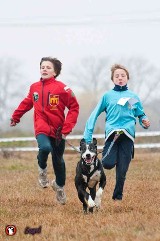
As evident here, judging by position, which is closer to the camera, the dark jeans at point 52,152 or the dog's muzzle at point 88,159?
the dog's muzzle at point 88,159

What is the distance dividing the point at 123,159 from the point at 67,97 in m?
1.22

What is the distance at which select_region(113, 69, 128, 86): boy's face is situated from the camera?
907 cm

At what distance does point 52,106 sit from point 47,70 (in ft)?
1.71

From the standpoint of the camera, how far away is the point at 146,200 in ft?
31.1

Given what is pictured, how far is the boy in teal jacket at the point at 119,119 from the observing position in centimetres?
905

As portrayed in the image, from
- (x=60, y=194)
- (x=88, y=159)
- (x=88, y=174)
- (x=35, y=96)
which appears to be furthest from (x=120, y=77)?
(x=60, y=194)

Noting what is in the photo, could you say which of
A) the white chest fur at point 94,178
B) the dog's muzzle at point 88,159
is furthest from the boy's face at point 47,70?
the white chest fur at point 94,178

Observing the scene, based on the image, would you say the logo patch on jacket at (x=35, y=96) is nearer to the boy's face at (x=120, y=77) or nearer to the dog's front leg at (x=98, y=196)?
the boy's face at (x=120, y=77)

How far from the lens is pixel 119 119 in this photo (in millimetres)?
9070

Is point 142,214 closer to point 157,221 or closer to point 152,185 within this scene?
point 157,221

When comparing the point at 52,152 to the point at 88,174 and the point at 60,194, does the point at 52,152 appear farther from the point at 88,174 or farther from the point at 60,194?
the point at 88,174

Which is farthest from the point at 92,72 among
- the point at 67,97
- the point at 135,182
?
the point at 67,97

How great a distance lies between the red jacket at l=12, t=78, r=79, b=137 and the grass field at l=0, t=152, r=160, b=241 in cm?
112

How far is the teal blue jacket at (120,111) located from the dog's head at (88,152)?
1.75ft
